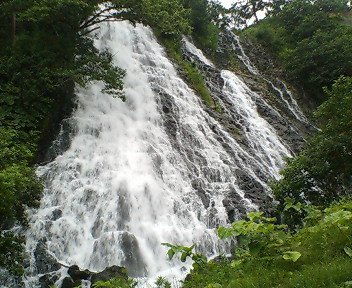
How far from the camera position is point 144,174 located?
12.1m

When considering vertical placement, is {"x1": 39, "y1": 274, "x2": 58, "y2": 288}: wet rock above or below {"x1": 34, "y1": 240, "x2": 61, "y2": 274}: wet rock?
below

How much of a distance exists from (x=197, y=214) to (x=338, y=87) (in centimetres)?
568

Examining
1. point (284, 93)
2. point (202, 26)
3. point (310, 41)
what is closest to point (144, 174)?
point (284, 93)

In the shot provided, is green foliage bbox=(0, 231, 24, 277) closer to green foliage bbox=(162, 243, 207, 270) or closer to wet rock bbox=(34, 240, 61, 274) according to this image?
wet rock bbox=(34, 240, 61, 274)

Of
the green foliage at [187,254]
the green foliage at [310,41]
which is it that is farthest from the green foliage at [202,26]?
the green foliage at [187,254]

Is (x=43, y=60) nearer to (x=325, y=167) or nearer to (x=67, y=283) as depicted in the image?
(x=67, y=283)

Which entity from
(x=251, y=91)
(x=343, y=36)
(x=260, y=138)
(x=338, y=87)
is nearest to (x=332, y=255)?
(x=338, y=87)

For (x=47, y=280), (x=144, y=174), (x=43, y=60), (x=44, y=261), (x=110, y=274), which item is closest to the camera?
(x=110, y=274)

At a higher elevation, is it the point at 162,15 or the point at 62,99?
the point at 162,15

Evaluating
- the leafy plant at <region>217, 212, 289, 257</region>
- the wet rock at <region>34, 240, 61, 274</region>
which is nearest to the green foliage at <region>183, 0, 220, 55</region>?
the wet rock at <region>34, 240, 61, 274</region>

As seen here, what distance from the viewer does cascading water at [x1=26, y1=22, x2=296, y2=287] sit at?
9281 millimetres

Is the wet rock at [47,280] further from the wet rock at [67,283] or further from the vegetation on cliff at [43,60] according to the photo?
the vegetation on cliff at [43,60]

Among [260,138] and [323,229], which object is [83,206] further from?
[260,138]

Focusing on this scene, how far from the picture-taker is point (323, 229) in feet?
16.0
